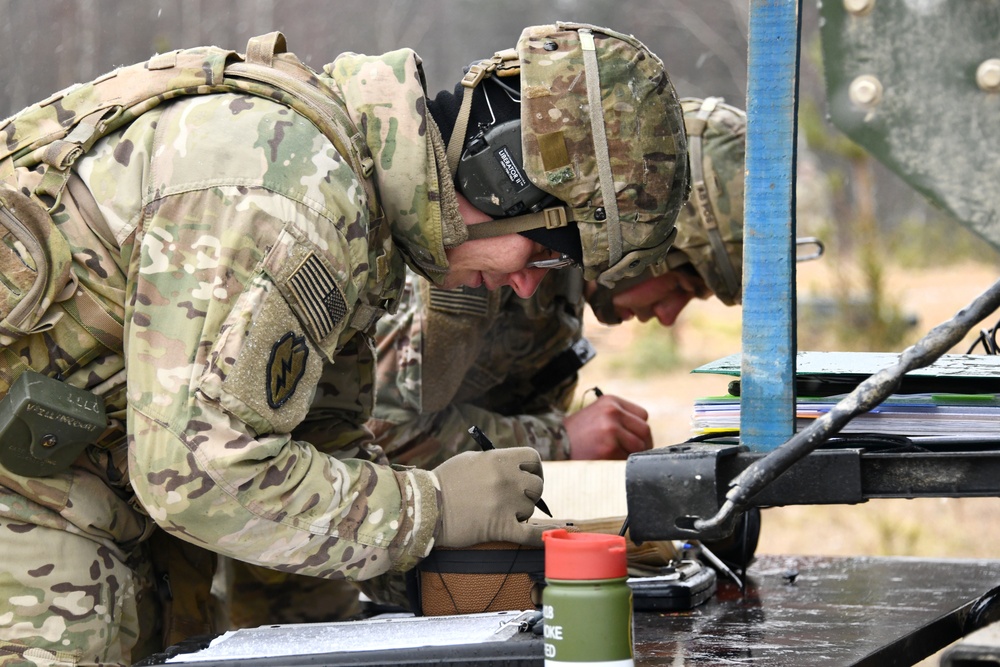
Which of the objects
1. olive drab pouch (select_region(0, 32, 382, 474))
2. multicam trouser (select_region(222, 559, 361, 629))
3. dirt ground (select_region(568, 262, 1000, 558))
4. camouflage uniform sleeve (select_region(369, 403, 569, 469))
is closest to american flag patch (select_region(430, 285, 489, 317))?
camouflage uniform sleeve (select_region(369, 403, 569, 469))

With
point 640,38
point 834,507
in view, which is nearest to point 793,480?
point 834,507

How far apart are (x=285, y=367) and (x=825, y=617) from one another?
3.32ft

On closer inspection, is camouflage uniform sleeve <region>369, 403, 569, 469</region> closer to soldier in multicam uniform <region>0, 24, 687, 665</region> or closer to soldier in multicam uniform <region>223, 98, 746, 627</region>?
soldier in multicam uniform <region>223, 98, 746, 627</region>

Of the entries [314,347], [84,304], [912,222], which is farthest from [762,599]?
[912,222]

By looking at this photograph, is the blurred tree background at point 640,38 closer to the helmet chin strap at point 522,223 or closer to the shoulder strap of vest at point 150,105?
the shoulder strap of vest at point 150,105

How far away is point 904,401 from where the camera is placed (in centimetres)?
152

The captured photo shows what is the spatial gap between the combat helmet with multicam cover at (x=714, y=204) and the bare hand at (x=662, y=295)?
0.13 metres

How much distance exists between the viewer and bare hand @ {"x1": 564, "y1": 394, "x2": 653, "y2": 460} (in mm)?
3463

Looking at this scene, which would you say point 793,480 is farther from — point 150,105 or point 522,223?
point 150,105

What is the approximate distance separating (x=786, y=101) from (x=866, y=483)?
451 millimetres

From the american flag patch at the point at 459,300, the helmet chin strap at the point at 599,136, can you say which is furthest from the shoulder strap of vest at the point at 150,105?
the american flag patch at the point at 459,300

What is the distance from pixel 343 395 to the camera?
2.41 meters

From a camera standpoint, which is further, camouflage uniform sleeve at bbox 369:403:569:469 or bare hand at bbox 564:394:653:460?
bare hand at bbox 564:394:653:460

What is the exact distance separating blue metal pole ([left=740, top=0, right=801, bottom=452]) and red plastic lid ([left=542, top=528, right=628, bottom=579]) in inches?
9.2
